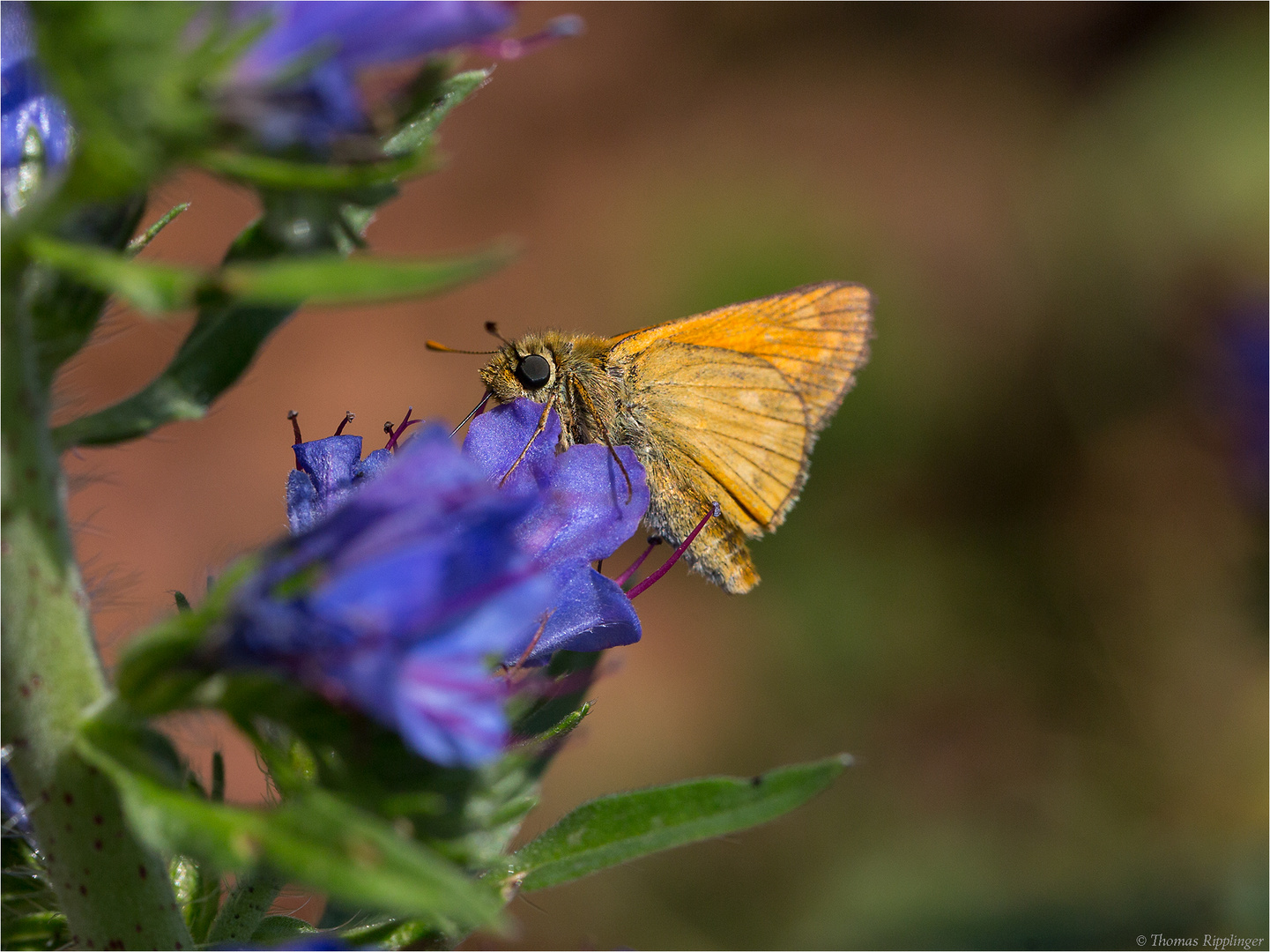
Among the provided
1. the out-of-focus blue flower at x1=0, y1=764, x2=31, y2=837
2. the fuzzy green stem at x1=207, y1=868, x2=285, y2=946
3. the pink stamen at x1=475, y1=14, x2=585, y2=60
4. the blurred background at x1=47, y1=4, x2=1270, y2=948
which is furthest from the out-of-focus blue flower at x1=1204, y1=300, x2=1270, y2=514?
the out-of-focus blue flower at x1=0, y1=764, x2=31, y2=837

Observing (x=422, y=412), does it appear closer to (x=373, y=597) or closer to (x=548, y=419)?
(x=548, y=419)

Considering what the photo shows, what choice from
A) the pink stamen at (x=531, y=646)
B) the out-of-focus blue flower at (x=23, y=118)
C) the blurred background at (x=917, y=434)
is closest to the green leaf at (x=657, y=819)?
the pink stamen at (x=531, y=646)

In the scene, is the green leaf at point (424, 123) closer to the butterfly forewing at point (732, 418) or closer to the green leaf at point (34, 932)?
the green leaf at point (34, 932)

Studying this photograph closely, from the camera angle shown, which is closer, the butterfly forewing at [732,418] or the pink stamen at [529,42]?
the pink stamen at [529,42]

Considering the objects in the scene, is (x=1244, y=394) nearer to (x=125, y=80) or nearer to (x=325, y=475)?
(x=325, y=475)

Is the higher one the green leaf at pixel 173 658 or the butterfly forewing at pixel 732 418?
the green leaf at pixel 173 658

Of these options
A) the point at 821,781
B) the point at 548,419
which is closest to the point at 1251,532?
the point at 548,419

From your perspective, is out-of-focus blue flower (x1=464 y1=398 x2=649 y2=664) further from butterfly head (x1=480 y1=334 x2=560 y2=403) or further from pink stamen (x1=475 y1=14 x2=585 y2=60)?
butterfly head (x1=480 y1=334 x2=560 y2=403)

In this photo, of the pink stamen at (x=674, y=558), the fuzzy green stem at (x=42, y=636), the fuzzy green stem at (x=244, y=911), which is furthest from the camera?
the pink stamen at (x=674, y=558)
